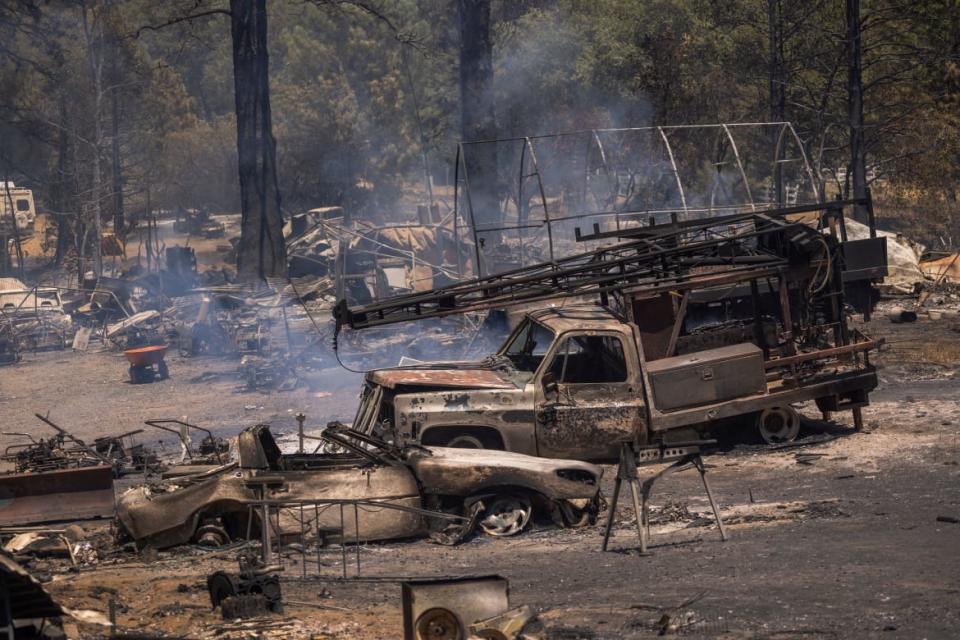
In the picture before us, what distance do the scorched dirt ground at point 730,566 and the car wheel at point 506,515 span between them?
13 centimetres

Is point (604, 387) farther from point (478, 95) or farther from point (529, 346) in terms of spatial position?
point (478, 95)

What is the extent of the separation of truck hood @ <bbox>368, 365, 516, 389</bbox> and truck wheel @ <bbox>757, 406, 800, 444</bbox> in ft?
9.53

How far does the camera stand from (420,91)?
2304 inches

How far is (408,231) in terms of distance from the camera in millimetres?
30594

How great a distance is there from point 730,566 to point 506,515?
221 centimetres

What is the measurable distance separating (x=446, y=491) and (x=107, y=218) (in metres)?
40.1

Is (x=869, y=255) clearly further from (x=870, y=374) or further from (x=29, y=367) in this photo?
(x=29, y=367)

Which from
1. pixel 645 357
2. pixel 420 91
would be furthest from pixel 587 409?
pixel 420 91

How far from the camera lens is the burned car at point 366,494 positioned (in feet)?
30.3

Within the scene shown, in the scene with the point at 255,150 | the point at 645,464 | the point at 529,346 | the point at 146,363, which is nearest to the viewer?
the point at 645,464

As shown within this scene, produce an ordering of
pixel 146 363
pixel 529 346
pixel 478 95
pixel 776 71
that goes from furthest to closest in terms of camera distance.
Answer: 1. pixel 478 95
2. pixel 776 71
3. pixel 146 363
4. pixel 529 346

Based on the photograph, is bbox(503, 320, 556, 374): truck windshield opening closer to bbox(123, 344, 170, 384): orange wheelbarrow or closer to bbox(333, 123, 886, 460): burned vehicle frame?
bbox(333, 123, 886, 460): burned vehicle frame

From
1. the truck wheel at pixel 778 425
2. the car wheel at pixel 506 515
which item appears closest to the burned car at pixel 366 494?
the car wheel at pixel 506 515

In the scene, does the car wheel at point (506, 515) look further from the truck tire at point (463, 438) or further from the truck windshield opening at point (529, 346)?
the truck windshield opening at point (529, 346)
